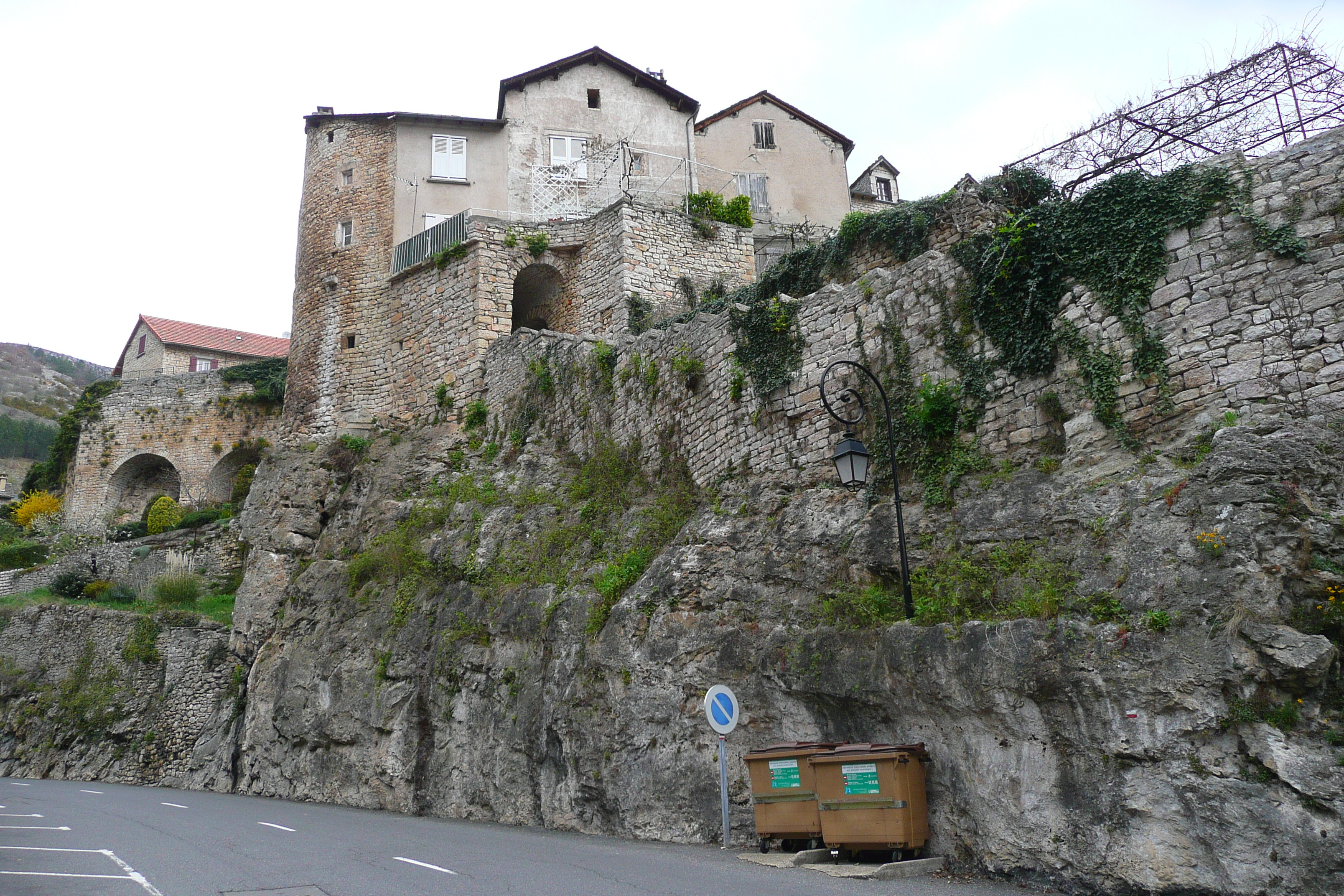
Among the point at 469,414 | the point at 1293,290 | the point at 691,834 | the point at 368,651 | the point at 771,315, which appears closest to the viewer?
the point at 1293,290

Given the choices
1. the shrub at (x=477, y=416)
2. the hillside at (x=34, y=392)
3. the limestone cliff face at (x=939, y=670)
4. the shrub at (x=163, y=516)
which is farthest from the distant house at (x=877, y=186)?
the hillside at (x=34, y=392)

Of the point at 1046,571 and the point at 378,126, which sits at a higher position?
the point at 378,126

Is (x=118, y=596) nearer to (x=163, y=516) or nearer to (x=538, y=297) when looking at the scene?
(x=163, y=516)

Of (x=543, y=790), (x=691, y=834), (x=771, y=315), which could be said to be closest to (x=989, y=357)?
(x=771, y=315)

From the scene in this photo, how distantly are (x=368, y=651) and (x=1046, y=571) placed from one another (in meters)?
12.4

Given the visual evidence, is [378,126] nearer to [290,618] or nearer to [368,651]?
[290,618]

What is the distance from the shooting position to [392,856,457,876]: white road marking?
843 cm

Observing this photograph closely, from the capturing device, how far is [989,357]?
10.4 meters

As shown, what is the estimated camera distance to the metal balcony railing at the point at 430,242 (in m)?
24.6

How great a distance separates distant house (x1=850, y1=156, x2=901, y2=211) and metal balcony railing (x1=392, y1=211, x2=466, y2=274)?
1520cm

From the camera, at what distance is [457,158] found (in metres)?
26.8

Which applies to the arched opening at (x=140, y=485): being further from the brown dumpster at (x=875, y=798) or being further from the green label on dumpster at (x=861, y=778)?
the green label on dumpster at (x=861, y=778)

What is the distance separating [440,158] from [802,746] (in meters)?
22.1

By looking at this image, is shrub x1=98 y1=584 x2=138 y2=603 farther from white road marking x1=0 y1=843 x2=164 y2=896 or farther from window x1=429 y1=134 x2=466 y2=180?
white road marking x1=0 y1=843 x2=164 y2=896
